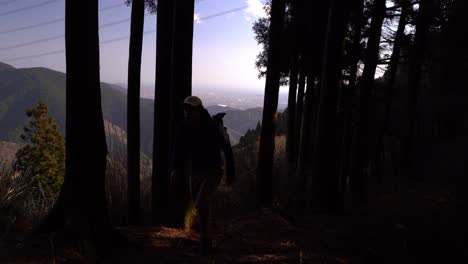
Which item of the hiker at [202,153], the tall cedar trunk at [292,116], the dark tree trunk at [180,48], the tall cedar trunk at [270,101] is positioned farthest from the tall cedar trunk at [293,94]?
the hiker at [202,153]

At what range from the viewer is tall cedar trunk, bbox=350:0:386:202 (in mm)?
11945

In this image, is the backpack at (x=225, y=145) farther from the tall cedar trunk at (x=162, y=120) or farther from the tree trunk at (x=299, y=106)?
the tree trunk at (x=299, y=106)

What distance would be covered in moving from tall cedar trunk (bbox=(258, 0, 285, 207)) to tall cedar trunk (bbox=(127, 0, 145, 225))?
10.1 ft

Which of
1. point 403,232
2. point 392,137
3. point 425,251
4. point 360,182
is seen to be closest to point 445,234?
point 403,232

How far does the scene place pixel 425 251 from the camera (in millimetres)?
6387

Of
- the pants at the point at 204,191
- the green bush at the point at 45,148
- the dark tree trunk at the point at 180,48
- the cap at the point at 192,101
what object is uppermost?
the dark tree trunk at the point at 180,48

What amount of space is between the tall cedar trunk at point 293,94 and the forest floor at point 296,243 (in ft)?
21.9

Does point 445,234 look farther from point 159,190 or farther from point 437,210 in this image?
point 159,190

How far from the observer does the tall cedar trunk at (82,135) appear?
4.30 m

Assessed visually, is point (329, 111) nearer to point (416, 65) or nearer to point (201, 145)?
point (201, 145)

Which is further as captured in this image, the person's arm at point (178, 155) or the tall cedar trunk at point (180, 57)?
the tall cedar trunk at point (180, 57)

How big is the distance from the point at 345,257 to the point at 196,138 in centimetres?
259

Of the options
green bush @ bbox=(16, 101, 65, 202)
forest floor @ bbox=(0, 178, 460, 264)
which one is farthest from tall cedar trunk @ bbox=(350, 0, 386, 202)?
green bush @ bbox=(16, 101, 65, 202)

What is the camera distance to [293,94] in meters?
16.4
